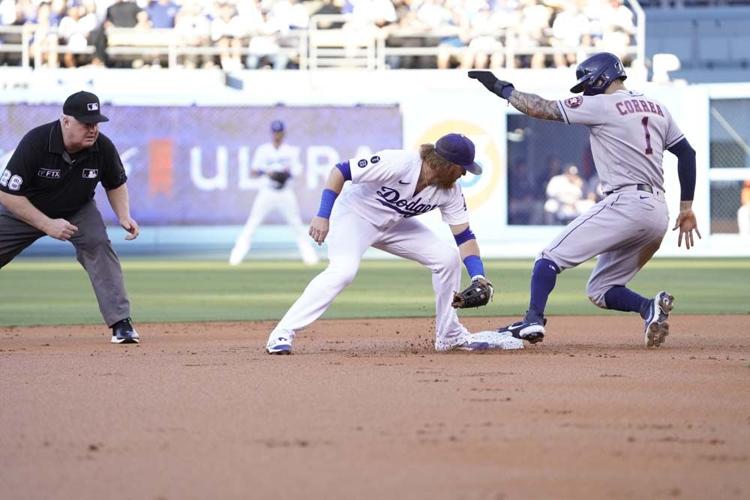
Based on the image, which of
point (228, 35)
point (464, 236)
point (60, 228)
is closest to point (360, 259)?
point (464, 236)

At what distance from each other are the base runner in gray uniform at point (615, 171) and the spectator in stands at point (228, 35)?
1897 cm

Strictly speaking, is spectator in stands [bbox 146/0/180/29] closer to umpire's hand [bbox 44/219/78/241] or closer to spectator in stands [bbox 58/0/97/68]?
spectator in stands [bbox 58/0/97/68]

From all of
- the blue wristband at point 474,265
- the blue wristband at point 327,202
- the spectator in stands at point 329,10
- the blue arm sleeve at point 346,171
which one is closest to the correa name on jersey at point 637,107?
the blue wristband at point 474,265

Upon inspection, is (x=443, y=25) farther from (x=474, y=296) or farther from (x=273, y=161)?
(x=474, y=296)

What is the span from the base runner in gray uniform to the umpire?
270 cm

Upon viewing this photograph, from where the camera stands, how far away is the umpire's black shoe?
32.4ft

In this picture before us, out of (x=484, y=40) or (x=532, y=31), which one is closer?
(x=484, y=40)

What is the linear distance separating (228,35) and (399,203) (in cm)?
1957

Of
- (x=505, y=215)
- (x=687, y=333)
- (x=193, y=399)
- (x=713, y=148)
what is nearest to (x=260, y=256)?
(x=505, y=215)

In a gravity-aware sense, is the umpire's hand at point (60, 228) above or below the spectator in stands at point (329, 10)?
below

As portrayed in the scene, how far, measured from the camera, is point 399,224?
882 centimetres

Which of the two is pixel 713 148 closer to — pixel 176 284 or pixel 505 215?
pixel 505 215

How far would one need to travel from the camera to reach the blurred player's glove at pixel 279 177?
67.1 feet

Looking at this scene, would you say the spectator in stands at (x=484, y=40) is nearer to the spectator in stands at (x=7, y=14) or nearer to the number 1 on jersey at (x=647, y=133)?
the spectator in stands at (x=7, y=14)
